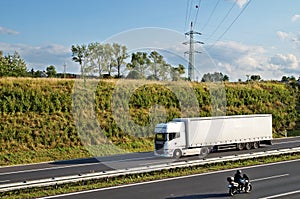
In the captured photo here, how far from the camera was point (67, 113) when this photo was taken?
35.2 m

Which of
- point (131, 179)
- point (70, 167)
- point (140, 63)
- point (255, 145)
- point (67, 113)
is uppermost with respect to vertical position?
point (140, 63)

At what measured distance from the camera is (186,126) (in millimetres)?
27203

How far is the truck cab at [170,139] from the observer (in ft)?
86.5

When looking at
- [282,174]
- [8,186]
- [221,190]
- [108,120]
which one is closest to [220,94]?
[108,120]

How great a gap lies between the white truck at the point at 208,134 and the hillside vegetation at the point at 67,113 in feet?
25.0

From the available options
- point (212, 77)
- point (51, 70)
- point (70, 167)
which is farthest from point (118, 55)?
point (51, 70)

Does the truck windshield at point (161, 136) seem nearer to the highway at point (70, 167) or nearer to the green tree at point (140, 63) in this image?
the highway at point (70, 167)

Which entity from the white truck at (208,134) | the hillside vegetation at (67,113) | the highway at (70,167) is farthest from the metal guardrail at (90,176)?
the hillside vegetation at (67,113)

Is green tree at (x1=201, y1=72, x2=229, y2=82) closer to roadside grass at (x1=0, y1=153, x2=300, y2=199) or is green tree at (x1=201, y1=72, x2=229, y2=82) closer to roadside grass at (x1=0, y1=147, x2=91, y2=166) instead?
roadside grass at (x1=0, y1=147, x2=91, y2=166)

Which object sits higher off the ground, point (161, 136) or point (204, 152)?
point (161, 136)

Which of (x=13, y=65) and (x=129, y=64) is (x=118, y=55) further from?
(x=13, y=65)

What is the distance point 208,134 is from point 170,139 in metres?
3.38

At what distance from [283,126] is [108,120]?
→ 2451 centimetres

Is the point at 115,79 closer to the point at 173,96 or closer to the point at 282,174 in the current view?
the point at 173,96
